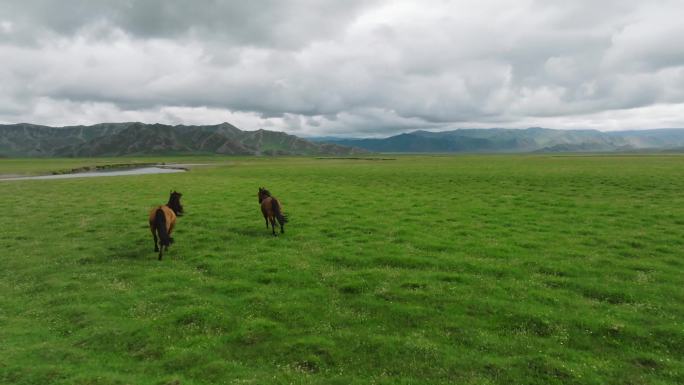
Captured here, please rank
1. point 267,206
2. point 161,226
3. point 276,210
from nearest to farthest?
point 161,226 < point 276,210 < point 267,206

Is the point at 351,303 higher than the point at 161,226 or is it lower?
lower

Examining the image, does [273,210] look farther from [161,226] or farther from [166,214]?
[161,226]

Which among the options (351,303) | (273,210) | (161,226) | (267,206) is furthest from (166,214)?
(351,303)

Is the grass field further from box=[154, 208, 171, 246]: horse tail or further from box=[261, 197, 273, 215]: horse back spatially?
box=[261, 197, 273, 215]: horse back

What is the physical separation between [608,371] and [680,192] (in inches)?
1666

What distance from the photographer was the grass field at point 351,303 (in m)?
10.1

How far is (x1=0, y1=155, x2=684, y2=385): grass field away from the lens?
10.1 metres

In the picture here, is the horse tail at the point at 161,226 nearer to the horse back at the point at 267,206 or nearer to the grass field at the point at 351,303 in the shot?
the grass field at the point at 351,303

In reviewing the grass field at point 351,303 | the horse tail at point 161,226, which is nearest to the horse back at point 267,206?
the grass field at point 351,303

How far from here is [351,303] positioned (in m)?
13.6

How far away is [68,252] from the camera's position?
21.0 metres

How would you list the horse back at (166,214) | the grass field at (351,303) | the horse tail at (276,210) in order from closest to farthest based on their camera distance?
the grass field at (351,303) → the horse back at (166,214) → the horse tail at (276,210)

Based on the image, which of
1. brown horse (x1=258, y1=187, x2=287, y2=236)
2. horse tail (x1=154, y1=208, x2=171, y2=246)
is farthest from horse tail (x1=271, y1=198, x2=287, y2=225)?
horse tail (x1=154, y1=208, x2=171, y2=246)

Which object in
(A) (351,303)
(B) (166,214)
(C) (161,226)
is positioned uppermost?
(B) (166,214)
